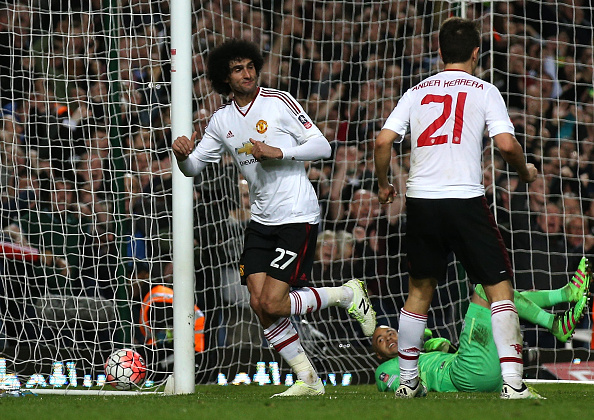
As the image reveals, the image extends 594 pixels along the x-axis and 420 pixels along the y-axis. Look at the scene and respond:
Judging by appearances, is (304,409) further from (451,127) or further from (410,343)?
(451,127)

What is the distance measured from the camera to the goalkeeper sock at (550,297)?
6328 millimetres

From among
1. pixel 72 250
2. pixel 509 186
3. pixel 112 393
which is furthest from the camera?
pixel 509 186

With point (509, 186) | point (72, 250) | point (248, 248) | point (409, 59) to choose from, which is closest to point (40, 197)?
point (72, 250)

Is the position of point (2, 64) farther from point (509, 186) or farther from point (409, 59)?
point (509, 186)

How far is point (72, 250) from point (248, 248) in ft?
8.89

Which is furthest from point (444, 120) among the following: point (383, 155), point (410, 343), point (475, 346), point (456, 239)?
point (475, 346)

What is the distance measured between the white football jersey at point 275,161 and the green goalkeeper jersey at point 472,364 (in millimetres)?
1191

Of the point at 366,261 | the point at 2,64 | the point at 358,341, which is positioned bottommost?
the point at 358,341

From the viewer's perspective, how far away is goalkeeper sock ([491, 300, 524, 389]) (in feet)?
13.9

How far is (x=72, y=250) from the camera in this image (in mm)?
7586

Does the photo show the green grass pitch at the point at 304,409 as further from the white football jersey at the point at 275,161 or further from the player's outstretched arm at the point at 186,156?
the player's outstretched arm at the point at 186,156

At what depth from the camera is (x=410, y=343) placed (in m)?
4.61

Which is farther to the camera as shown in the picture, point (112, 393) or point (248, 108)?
point (112, 393)

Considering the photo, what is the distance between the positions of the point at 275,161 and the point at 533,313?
2.12 metres
